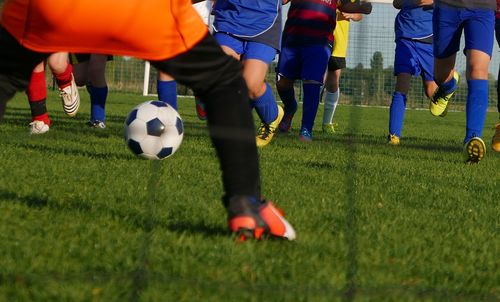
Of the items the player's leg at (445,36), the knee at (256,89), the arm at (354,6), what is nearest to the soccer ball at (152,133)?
the knee at (256,89)

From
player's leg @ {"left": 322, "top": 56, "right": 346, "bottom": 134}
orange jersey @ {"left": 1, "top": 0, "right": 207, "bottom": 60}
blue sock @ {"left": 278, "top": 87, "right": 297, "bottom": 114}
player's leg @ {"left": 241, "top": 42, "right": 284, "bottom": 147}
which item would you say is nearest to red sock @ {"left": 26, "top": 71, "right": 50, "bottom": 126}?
player's leg @ {"left": 241, "top": 42, "right": 284, "bottom": 147}

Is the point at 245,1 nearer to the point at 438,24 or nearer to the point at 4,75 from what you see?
the point at 438,24

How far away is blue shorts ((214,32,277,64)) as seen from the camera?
670 centimetres

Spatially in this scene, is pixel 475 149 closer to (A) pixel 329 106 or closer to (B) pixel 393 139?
(B) pixel 393 139

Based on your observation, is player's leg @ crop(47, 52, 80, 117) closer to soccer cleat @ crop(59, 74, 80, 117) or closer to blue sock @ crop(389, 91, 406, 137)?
soccer cleat @ crop(59, 74, 80, 117)

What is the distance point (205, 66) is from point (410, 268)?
0.88 metres

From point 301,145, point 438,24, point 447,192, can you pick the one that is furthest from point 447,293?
point 301,145

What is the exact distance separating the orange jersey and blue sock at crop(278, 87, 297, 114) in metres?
6.19

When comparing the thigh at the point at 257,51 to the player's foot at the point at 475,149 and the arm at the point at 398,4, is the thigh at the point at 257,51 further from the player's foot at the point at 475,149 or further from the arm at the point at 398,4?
the arm at the point at 398,4

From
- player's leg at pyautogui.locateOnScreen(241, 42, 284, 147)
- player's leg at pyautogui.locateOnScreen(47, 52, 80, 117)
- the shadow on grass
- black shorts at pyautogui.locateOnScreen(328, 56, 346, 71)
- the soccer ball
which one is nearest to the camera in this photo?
the shadow on grass

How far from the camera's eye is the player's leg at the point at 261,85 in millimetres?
6680

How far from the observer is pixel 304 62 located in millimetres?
8523

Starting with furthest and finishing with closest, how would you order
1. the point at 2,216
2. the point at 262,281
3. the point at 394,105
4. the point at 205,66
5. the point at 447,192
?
the point at 394,105 → the point at 447,192 → the point at 2,216 → the point at 205,66 → the point at 262,281

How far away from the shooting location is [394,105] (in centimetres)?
869
